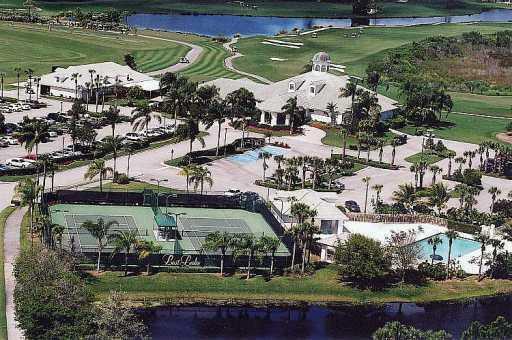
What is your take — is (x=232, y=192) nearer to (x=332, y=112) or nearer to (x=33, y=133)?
(x=33, y=133)

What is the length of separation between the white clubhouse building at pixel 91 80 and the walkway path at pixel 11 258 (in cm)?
5806

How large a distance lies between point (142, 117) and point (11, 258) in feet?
180

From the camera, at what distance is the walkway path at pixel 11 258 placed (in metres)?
62.0

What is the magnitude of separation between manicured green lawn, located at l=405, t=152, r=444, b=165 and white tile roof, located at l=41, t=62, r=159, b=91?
49892 millimetres

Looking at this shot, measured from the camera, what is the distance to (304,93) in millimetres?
143625

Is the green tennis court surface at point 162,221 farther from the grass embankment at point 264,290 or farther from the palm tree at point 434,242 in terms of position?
the palm tree at point 434,242

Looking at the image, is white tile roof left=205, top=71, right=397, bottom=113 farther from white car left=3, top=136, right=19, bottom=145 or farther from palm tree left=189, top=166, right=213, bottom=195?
palm tree left=189, top=166, right=213, bottom=195

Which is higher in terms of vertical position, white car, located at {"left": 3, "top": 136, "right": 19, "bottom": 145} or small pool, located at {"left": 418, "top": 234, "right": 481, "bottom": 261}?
white car, located at {"left": 3, "top": 136, "right": 19, "bottom": 145}

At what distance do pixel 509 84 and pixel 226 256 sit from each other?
13040 cm

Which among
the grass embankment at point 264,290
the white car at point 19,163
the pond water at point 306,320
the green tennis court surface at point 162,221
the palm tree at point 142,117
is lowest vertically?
the pond water at point 306,320

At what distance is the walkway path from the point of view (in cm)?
6197

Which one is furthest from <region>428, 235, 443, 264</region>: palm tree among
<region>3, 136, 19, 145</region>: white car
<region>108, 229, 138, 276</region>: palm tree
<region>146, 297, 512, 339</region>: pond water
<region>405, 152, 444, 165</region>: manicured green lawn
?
<region>3, 136, 19, 145</region>: white car

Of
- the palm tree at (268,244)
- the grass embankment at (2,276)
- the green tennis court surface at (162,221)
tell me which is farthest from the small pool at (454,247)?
the grass embankment at (2,276)

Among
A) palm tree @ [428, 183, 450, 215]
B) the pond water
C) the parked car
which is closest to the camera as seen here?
the pond water
